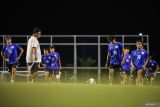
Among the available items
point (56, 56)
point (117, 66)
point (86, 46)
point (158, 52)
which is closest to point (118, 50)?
point (117, 66)

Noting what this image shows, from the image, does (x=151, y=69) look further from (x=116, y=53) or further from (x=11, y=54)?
(x=11, y=54)

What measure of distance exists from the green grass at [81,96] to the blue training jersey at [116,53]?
1033 centimetres

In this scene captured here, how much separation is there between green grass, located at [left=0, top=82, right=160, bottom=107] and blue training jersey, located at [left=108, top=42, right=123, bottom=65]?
10.3 m

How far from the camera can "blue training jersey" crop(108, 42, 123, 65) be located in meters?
13.4

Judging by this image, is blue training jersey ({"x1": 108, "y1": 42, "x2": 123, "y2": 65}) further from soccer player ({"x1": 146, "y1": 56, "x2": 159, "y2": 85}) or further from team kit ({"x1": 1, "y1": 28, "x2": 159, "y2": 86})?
soccer player ({"x1": 146, "y1": 56, "x2": 159, "y2": 85})

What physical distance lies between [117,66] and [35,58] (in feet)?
12.2

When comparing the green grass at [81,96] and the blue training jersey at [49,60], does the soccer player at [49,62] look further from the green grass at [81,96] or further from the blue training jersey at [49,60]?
the green grass at [81,96]

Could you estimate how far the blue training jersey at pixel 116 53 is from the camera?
13.4m

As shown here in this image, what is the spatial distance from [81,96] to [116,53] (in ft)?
34.4

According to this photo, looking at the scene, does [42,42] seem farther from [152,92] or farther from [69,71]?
[152,92]

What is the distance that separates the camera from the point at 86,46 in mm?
18406

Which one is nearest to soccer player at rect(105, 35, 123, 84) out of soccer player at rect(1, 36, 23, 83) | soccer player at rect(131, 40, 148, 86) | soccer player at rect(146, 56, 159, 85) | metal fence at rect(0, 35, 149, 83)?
soccer player at rect(131, 40, 148, 86)

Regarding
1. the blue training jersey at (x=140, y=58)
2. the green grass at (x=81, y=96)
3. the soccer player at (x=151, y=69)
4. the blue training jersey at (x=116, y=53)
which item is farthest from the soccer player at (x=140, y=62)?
the green grass at (x=81, y=96)

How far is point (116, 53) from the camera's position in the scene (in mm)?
13406
